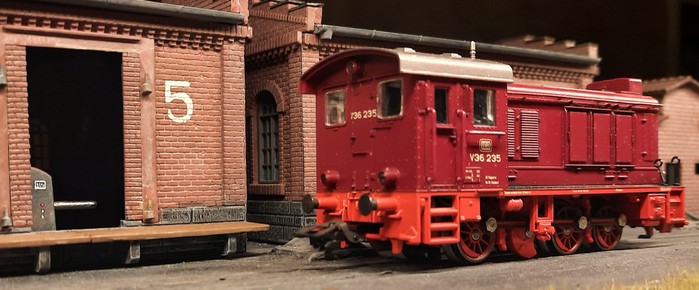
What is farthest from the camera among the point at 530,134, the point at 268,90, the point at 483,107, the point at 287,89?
the point at 268,90

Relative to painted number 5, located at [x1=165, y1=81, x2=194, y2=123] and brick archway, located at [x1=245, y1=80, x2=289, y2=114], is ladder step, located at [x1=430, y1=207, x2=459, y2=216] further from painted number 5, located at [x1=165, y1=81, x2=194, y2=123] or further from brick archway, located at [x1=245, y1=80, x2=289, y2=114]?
brick archway, located at [x1=245, y1=80, x2=289, y2=114]

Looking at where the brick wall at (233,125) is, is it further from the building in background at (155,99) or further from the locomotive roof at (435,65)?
the locomotive roof at (435,65)

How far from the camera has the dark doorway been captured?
16078mm

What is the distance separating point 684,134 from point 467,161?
1307cm

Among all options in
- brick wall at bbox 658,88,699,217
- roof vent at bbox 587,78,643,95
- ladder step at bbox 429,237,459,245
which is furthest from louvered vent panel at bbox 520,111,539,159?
brick wall at bbox 658,88,699,217

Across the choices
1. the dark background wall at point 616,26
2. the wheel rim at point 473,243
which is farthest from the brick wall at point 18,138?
the dark background wall at point 616,26

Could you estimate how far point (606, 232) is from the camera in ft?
44.8

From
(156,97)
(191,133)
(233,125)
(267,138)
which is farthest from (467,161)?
(267,138)

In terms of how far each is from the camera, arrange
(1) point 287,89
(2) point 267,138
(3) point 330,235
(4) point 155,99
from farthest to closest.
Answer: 1. (2) point 267,138
2. (1) point 287,89
3. (4) point 155,99
4. (3) point 330,235

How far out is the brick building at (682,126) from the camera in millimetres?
20531

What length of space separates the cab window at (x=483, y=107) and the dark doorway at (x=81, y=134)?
28.6 ft

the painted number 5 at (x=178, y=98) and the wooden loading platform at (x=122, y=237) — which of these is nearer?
the wooden loading platform at (x=122, y=237)

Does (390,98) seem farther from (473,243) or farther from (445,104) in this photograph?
(473,243)

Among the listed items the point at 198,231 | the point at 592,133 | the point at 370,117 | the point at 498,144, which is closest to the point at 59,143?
the point at 198,231
